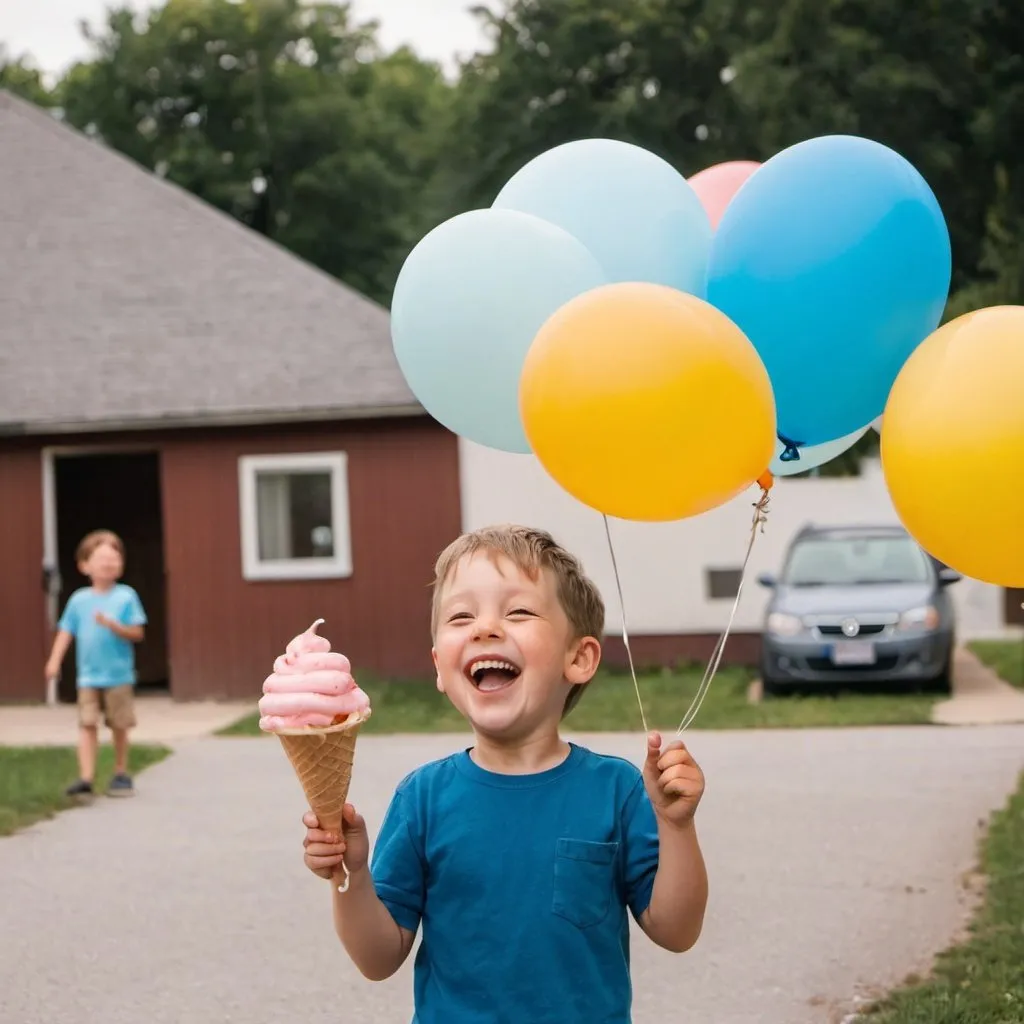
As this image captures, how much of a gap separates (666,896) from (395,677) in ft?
45.5

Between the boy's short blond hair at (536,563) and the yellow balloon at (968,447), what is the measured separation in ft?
2.87

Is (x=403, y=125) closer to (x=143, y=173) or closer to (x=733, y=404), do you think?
(x=143, y=173)

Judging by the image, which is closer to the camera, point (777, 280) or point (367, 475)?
point (777, 280)

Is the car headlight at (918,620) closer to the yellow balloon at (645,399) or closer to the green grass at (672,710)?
the green grass at (672,710)

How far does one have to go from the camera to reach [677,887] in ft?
9.44

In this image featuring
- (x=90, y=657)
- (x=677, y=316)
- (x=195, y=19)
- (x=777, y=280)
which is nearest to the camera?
(x=677, y=316)

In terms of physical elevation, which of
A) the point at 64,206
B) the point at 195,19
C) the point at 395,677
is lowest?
the point at 395,677

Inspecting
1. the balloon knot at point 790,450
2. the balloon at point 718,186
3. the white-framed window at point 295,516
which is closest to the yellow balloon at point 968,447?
the balloon knot at point 790,450

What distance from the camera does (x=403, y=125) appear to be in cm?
3947

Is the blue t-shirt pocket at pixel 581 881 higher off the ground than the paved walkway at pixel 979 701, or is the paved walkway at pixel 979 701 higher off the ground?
the blue t-shirt pocket at pixel 581 881

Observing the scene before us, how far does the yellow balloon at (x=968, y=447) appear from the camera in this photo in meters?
3.36

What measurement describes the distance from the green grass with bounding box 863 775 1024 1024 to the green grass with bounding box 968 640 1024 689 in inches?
339

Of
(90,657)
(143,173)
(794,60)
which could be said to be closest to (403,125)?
(794,60)

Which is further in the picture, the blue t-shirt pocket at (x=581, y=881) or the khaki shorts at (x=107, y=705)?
the khaki shorts at (x=107, y=705)
